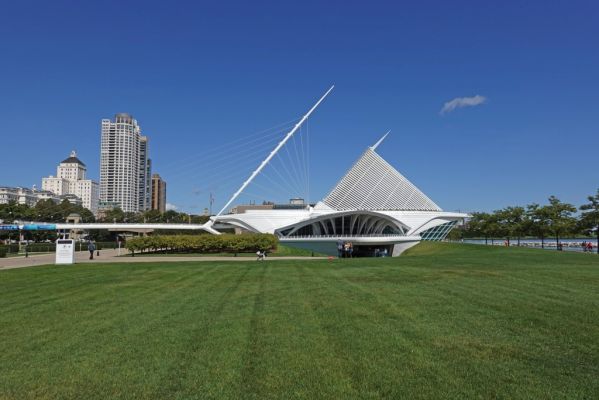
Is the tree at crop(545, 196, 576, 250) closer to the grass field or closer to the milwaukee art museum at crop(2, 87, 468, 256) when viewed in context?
the milwaukee art museum at crop(2, 87, 468, 256)

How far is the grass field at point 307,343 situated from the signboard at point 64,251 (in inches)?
529

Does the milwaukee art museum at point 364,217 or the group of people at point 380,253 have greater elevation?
the milwaukee art museum at point 364,217

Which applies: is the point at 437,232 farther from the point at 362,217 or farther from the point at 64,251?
the point at 64,251

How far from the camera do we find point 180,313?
893 cm

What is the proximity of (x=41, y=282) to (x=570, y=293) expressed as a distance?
16.3 meters

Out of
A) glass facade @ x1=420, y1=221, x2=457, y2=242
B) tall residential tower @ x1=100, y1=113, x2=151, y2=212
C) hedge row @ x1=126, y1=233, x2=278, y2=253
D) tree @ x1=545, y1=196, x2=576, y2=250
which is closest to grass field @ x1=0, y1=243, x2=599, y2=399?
hedge row @ x1=126, y1=233, x2=278, y2=253

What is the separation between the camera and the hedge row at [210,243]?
1564 inches

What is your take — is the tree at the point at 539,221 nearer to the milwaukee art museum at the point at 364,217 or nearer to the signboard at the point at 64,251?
→ the milwaukee art museum at the point at 364,217

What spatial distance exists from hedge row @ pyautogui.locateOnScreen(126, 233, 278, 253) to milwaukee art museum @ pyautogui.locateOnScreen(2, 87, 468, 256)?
1450cm

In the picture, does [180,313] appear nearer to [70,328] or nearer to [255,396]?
[70,328]

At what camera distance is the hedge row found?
3972cm

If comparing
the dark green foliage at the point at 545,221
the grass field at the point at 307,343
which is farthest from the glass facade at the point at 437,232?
the grass field at the point at 307,343

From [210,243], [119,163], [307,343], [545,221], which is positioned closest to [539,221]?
[545,221]

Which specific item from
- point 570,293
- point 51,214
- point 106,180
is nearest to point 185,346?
point 570,293
